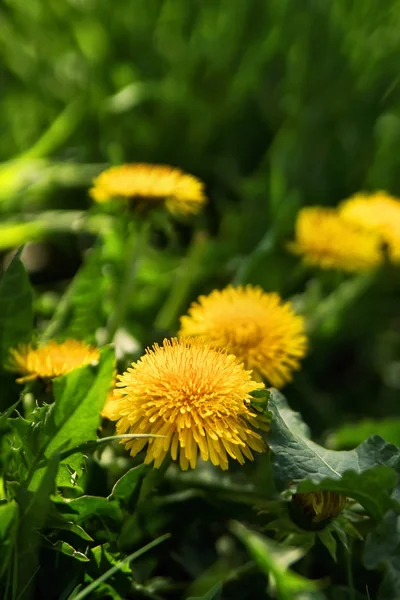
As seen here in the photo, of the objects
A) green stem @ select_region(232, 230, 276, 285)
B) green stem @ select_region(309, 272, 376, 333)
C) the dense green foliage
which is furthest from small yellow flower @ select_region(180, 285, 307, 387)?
green stem @ select_region(309, 272, 376, 333)

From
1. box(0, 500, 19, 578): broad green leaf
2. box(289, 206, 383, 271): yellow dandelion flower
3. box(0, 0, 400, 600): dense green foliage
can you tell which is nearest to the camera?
box(0, 500, 19, 578): broad green leaf

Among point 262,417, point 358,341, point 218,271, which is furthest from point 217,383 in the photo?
point 358,341

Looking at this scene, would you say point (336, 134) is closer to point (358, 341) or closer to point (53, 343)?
point (358, 341)

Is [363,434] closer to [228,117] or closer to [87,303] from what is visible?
[87,303]

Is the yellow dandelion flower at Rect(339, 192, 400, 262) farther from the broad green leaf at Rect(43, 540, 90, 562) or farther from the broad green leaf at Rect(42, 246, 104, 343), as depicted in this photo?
the broad green leaf at Rect(43, 540, 90, 562)

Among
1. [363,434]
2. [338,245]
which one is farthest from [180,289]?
[363,434]

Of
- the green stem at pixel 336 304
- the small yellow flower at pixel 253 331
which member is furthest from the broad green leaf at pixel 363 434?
the green stem at pixel 336 304
